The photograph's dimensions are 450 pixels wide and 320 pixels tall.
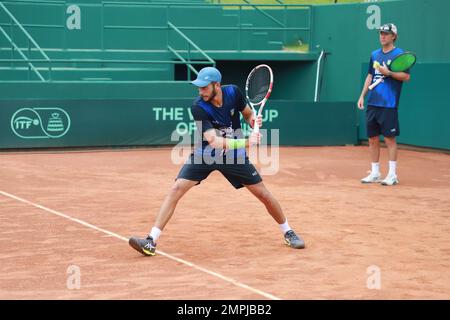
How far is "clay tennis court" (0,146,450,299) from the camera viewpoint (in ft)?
23.4

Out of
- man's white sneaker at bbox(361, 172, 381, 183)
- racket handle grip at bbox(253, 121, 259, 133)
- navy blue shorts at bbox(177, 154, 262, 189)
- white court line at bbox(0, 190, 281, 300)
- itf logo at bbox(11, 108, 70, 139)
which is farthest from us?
itf logo at bbox(11, 108, 70, 139)

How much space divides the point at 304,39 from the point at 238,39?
1.84m

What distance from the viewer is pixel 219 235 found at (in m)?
9.27

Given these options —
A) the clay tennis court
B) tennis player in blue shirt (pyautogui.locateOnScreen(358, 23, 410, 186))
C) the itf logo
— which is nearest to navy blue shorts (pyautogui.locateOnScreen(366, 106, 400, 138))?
tennis player in blue shirt (pyautogui.locateOnScreen(358, 23, 410, 186))

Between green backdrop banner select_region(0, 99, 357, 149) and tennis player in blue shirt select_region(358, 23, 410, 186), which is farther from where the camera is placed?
green backdrop banner select_region(0, 99, 357, 149)

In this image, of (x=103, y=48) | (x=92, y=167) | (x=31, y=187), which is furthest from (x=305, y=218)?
(x=103, y=48)

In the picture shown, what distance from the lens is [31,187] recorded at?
12.6 metres

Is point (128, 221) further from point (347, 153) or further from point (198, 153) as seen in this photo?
point (347, 153)

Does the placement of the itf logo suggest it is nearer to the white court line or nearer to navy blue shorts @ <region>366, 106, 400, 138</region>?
the white court line

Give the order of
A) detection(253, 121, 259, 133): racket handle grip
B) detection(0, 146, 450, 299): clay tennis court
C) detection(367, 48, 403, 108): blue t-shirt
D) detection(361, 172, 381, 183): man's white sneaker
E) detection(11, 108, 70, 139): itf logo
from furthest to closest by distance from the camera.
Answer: detection(11, 108, 70, 139): itf logo → detection(361, 172, 381, 183): man's white sneaker → detection(367, 48, 403, 108): blue t-shirt → detection(253, 121, 259, 133): racket handle grip → detection(0, 146, 450, 299): clay tennis court

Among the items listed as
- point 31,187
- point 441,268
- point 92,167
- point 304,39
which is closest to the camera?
point 441,268

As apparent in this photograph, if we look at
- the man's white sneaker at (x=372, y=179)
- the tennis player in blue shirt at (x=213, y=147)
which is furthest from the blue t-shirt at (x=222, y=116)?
the man's white sneaker at (x=372, y=179)

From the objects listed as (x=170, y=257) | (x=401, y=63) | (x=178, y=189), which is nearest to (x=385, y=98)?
(x=401, y=63)

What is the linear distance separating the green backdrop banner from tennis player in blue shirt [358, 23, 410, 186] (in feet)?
17.8
